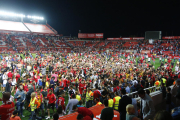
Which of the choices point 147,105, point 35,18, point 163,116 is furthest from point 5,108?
point 35,18

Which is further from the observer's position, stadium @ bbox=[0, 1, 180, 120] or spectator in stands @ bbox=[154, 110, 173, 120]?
stadium @ bbox=[0, 1, 180, 120]

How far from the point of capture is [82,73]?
13.7 metres

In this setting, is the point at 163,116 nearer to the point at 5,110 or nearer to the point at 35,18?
the point at 5,110

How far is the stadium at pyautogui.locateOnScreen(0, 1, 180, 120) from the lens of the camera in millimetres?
5749

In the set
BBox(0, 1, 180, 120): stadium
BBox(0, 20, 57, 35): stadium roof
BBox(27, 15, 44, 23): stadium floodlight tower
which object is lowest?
BBox(0, 1, 180, 120): stadium

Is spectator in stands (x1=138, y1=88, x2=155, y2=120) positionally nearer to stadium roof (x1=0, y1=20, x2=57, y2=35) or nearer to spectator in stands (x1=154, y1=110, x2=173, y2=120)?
spectator in stands (x1=154, y1=110, x2=173, y2=120)

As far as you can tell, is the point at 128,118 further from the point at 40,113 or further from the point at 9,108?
the point at 40,113

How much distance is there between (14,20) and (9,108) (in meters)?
69.8

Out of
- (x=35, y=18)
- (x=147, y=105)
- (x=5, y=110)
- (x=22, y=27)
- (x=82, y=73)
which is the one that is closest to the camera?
(x=5, y=110)

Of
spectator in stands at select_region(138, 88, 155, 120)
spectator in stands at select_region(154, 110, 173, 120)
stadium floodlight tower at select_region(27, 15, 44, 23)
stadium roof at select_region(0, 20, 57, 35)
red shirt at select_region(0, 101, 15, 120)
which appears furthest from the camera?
stadium floodlight tower at select_region(27, 15, 44, 23)

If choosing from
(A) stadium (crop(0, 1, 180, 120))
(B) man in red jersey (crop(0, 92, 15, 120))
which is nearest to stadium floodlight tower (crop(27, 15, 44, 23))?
(A) stadium (crop(0, 1, 180, 120))

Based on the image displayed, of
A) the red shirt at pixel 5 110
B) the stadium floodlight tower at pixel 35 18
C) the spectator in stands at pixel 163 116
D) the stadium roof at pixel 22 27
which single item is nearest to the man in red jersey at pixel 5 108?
the red shirt at pixel 5 110

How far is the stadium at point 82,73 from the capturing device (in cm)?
575

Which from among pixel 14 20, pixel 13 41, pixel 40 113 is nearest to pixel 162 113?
pixel 40 113
